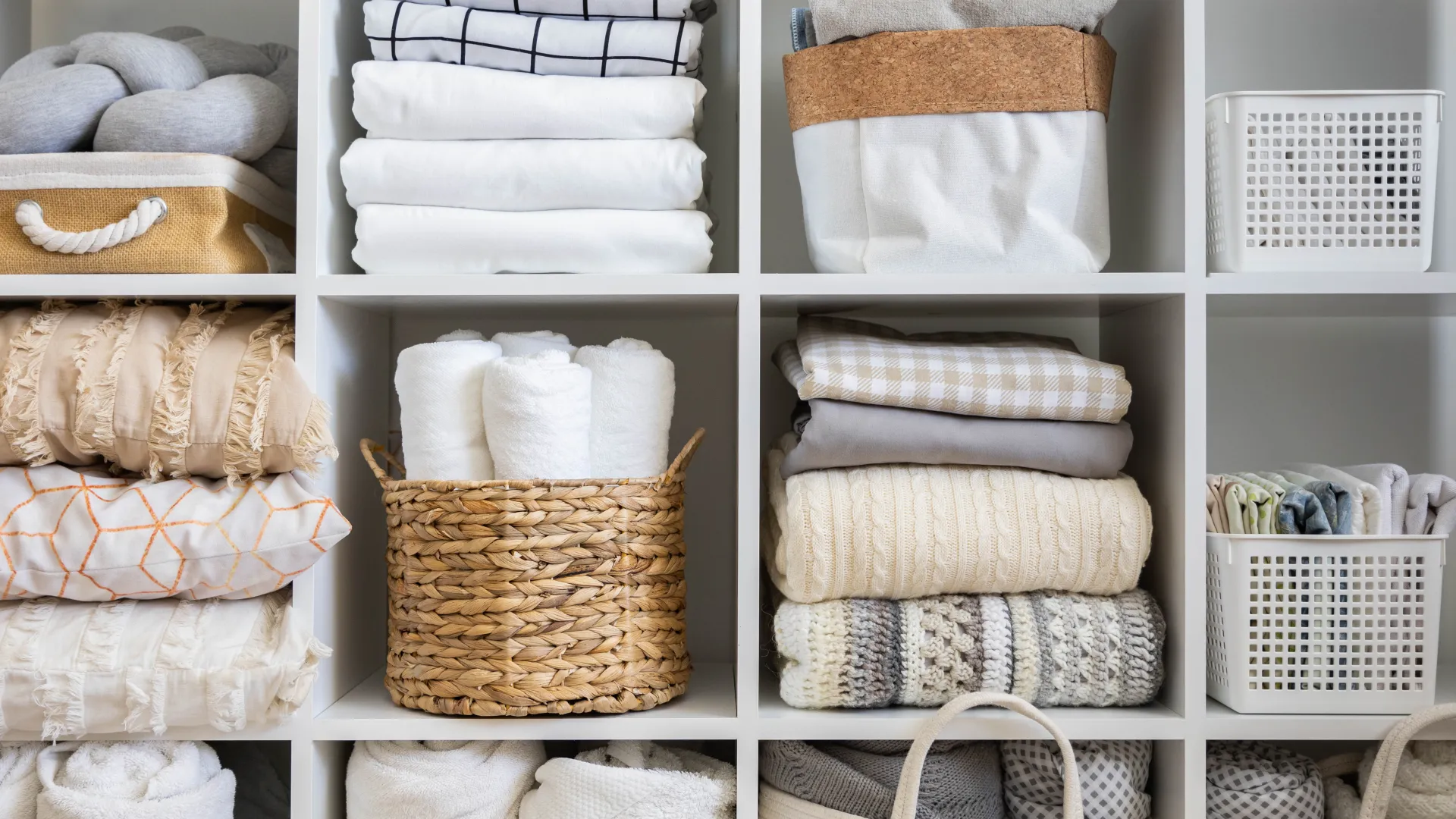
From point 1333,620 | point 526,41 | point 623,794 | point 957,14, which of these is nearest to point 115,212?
point 526,41

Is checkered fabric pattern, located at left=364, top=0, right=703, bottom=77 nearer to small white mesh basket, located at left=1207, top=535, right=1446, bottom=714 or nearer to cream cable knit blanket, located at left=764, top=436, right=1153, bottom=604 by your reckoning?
cream cable knit blanket, located at left=764, top=436, right=1153, bottom=604

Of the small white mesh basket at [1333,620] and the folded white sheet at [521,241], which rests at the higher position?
the folded white sheet at [521,241]

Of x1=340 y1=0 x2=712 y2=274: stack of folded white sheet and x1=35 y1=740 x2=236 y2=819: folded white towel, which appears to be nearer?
x1=35 y1=740 x2=236 y2=819: folded white towel

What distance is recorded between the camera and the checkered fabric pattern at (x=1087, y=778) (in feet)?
3.51

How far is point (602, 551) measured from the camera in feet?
3.41

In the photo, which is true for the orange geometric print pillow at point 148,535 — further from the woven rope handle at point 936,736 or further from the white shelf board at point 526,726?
the woven rope handle at point 936,736

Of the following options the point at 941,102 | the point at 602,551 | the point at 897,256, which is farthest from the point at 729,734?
the point at 941,102

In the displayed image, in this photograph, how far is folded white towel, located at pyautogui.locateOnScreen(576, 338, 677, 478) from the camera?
108 cm

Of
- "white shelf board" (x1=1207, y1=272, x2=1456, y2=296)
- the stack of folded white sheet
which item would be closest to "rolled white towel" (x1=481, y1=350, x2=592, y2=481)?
the stack of folded white sheet

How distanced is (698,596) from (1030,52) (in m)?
0.78

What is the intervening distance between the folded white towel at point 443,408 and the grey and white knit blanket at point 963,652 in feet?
1.21

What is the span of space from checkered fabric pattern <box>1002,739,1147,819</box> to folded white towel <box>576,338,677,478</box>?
1.63ft

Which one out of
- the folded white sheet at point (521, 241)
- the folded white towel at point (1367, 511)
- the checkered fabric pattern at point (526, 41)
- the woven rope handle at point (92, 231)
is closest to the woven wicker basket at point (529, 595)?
the folded white sheet at point (521, 241)

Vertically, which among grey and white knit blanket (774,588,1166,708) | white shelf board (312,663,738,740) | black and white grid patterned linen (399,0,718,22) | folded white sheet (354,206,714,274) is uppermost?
black and white grid patterned linen (399,0,718,22)
